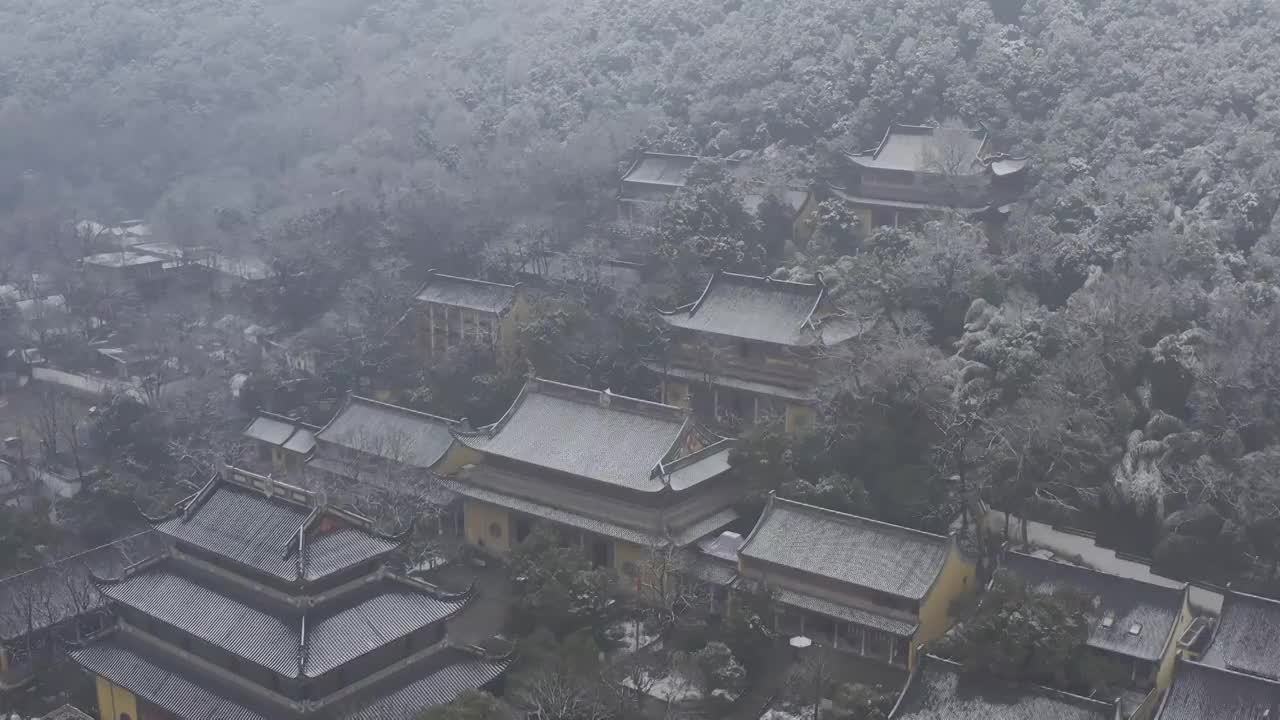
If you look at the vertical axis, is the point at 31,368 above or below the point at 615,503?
below

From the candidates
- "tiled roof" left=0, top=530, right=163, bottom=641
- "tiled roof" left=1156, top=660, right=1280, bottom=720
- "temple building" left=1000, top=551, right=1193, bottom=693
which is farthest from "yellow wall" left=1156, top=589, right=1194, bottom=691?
"tiled roof" left=0, top=530, right=163, bottom=641

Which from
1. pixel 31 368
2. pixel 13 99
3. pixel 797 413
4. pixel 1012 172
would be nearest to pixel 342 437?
pixel 797 413

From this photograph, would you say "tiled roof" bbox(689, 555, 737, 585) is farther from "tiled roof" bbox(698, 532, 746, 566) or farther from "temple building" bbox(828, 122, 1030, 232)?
"temple building" bbox(828, 122, 1030, 232)

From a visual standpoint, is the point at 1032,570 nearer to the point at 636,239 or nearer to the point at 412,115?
the point at 636,239

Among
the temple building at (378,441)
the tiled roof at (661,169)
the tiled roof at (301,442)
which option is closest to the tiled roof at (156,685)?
the temple building at (378,441)

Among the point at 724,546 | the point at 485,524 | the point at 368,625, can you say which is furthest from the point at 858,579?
the point at 485,524

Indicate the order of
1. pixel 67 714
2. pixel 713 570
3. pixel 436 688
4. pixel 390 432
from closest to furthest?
pixel 436 688, pixel 67 714, pixel 713 570, pixel 390 432

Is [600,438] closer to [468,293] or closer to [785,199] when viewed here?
[468,293]
